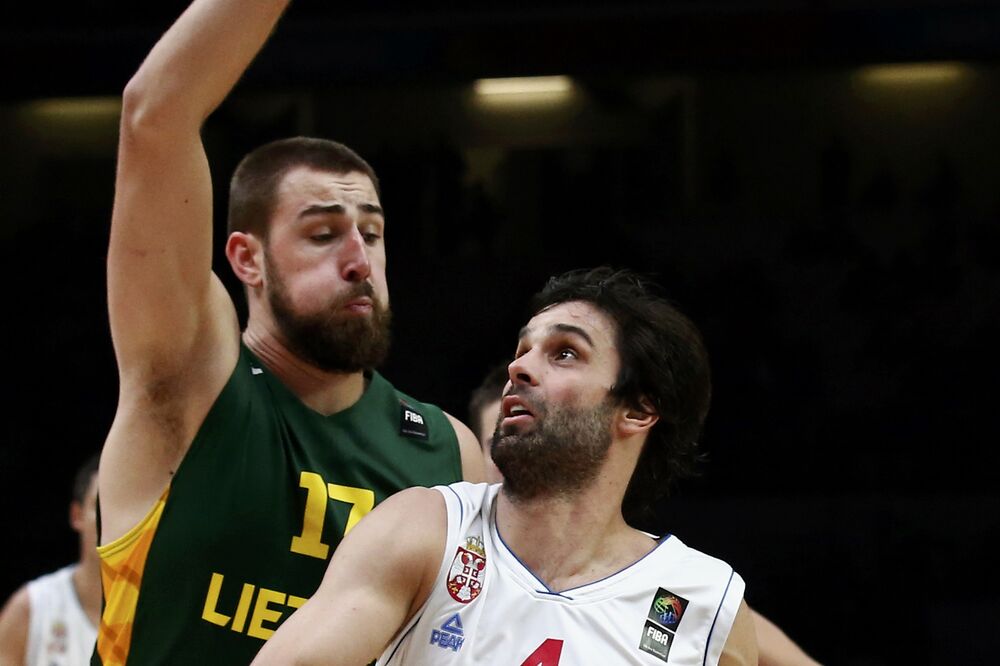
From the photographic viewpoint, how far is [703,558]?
2.91m

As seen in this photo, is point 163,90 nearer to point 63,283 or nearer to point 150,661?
point 150,661

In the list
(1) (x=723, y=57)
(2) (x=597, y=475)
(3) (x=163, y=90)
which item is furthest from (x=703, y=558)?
(1) (x=723, y=57)

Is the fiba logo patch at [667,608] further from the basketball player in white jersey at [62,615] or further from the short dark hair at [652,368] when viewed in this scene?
the basketball player in white jersey at [62,615]

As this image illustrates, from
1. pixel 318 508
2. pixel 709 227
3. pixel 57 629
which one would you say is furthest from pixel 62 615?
pixel 709 227

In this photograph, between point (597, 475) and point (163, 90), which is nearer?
point (163, 90)

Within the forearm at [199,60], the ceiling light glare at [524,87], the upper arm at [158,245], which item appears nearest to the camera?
the forearm at [199,60]

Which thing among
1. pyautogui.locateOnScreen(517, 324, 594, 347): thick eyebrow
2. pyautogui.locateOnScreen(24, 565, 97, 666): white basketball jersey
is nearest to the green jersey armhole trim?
pyautogui.locateOnScreen(517, 324, 594, 347): thick eyebrow

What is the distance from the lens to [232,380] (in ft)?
9.62

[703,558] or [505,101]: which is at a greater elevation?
[505,101]

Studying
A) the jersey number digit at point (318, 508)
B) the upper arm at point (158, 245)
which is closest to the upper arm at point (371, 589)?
the jersey number digit at point (318, 508)

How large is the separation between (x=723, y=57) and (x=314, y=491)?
515 cm

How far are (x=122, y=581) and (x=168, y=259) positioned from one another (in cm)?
72

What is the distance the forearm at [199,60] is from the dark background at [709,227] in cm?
515

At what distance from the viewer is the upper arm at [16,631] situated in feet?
18.9
